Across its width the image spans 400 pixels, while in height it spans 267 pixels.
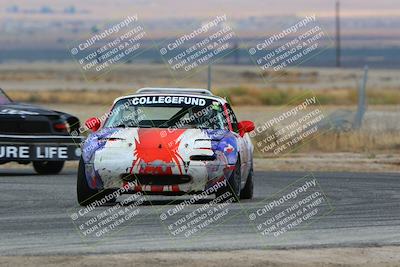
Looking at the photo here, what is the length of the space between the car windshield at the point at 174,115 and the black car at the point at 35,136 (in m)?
4.37

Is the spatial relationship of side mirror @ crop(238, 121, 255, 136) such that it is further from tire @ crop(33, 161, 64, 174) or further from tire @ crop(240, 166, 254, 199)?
tire @ crop(33, 161, 64, 174)

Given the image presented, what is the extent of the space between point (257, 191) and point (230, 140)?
8.15ft

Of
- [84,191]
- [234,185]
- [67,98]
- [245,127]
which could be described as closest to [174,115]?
[245,127]

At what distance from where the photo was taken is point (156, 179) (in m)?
14.9

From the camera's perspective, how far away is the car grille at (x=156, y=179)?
14.9 m

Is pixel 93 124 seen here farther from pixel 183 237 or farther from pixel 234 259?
pixel 234 259

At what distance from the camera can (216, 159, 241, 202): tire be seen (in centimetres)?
1526

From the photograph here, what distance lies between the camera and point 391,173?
21.9 metres

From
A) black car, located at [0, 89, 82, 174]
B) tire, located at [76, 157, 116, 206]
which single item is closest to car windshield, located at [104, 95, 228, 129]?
tire, located at [76, 157, 116, 206]

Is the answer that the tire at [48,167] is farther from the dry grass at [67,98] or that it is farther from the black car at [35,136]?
the dry grass at [67,98]

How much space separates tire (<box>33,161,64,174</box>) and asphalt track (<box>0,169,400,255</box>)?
3.12 m

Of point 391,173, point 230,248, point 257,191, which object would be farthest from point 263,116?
point 230,248

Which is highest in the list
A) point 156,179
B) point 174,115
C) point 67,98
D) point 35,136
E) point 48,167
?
point 174,115

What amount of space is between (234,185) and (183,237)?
3.06 m
